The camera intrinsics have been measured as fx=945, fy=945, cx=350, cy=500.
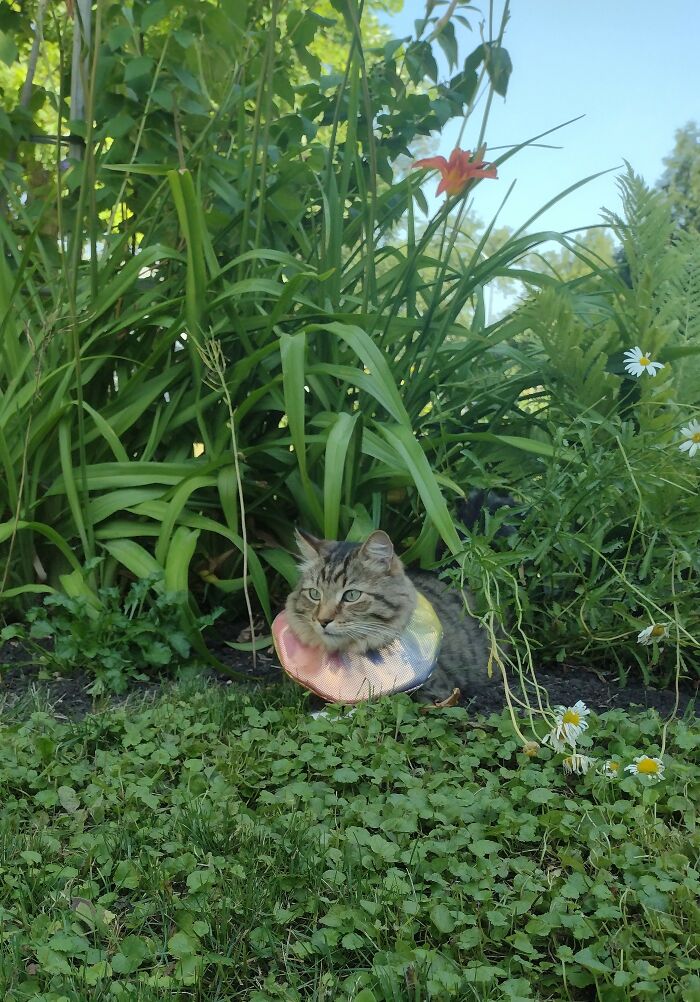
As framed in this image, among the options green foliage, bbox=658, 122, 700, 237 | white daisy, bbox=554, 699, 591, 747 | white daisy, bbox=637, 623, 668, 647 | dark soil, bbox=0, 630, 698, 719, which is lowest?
dark soil, bbox=0, 630, 698, 719

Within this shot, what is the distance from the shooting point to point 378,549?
285 centimetres

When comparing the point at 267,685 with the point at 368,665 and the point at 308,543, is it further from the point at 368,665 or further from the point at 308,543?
the point at 308,543

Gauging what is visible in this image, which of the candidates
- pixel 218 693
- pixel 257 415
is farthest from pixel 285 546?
pixel 218 693

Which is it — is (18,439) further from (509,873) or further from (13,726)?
(509,873)

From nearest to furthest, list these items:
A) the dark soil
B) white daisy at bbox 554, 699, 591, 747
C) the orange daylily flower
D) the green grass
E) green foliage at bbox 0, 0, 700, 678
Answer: the green grass, white daisy at bbox 554, 699, 591, 747, the orange daylily flower, the dark soil, green foliage at bbox 0, 0, 700, 678

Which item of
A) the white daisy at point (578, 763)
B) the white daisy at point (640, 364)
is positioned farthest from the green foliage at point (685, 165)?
the white daisy at point (578, 763)

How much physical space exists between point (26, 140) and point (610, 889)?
A: 3.93m

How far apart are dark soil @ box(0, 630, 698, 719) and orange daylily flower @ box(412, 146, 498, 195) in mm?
1535

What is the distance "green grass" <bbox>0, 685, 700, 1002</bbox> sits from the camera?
1.72 metres

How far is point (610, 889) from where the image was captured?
1960mm

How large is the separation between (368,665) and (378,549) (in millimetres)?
358

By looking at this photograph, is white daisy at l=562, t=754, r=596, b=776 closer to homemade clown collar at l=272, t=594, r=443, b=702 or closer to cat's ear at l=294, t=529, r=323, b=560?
homemade clown collar at l=272, t=594, r=443, b=702

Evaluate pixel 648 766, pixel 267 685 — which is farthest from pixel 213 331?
pixel 648 766

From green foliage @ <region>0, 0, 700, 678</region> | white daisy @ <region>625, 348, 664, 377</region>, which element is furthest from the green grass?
white daisy @ <region>625, 348, 664, 377</region>
